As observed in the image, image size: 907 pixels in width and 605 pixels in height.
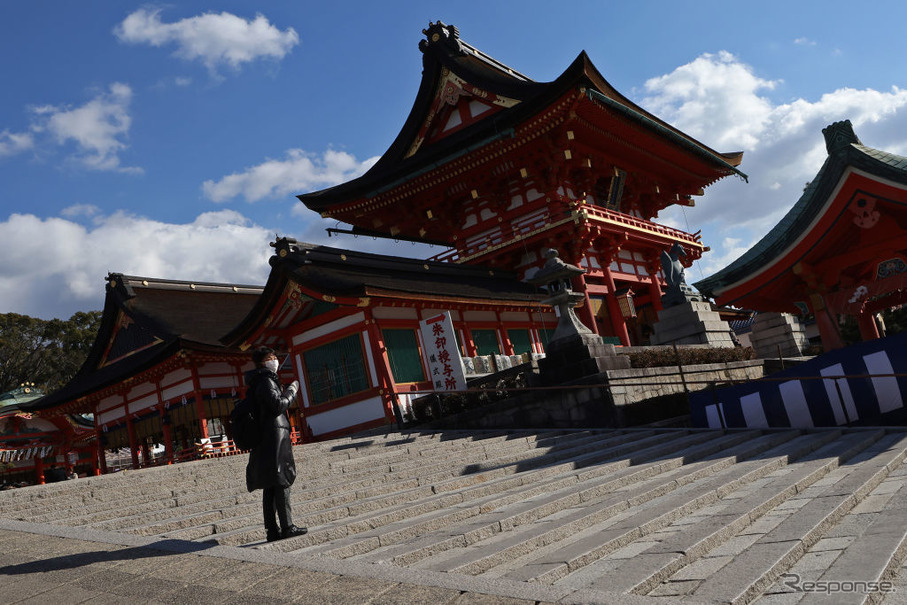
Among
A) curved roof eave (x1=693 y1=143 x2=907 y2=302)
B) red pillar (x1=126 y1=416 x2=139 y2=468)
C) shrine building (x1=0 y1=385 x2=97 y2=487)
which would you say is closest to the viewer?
curved roof eave (x1=693 y1=143 x2=907 y2=302)

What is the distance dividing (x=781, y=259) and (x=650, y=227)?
55.4 feet

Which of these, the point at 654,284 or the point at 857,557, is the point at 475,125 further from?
the point at 857,557

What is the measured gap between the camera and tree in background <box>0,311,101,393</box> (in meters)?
44.3

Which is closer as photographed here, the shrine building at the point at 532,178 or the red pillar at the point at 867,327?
the red pillar at the point at 867,327

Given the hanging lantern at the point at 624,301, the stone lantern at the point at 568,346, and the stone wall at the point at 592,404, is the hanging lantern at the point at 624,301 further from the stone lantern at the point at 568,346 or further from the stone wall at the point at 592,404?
the stone lantern at the point at 568,346

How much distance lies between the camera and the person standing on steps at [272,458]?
5.64 meters

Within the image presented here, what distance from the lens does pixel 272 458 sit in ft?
18.6

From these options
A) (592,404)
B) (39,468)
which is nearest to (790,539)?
(592,404)

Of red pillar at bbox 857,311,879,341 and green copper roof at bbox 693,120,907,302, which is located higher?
green copper roof at bbox 693,120,907,302

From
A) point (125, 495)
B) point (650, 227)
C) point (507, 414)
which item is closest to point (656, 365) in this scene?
point (507, 414)

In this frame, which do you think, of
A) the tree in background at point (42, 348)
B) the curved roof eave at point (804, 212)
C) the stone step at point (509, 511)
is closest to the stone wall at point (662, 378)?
the curved roof eave at point (804, 212)

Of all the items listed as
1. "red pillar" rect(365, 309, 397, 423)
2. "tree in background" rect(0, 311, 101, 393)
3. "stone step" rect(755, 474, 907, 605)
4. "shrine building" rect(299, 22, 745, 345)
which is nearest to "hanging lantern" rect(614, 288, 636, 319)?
"shrine building" rect(299, 22, 745, 345)

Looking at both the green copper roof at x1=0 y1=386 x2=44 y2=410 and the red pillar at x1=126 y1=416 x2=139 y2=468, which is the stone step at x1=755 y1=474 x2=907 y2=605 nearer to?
the red pillar at x1=126 y1=416 x2=139 y2=468

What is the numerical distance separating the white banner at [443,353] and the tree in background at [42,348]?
37025 millimetres
